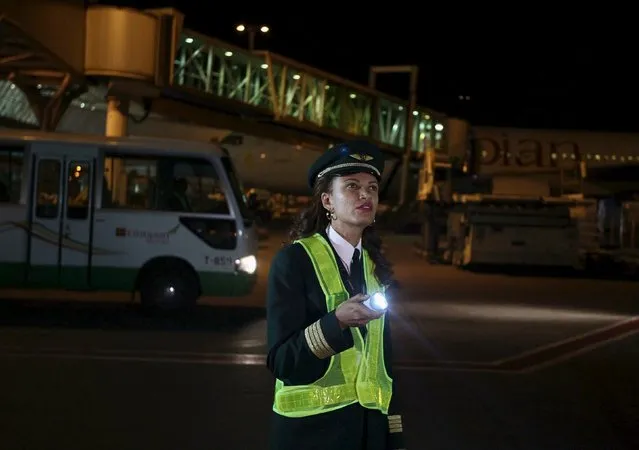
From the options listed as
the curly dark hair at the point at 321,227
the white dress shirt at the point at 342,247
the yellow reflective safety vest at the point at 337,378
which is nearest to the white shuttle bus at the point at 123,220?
the curly dark hair at the point at 321,227

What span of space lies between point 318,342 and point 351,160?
0.69 m

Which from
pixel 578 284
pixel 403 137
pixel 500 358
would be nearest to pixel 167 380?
pixel 500 358

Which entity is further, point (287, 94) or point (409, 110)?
point (409, 110)

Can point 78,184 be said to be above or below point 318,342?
above

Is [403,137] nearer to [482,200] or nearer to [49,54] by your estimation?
[482,200]

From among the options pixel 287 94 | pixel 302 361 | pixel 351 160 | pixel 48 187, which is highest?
pixel 287 94

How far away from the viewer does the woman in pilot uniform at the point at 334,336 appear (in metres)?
3.15

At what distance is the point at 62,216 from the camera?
1373 cm

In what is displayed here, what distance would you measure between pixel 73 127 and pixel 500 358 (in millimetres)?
26687

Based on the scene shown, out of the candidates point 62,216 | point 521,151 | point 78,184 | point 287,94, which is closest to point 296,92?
point 287,94

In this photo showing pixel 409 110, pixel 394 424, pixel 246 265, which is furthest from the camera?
pixel 409 110

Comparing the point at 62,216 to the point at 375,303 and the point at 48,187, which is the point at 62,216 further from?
the point at 375,303

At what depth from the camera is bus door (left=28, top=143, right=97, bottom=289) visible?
13641mm

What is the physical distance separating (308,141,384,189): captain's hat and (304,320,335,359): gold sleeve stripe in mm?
605
